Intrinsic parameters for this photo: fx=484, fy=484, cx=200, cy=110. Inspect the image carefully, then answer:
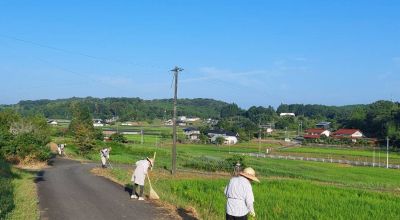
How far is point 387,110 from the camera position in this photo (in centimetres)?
11562

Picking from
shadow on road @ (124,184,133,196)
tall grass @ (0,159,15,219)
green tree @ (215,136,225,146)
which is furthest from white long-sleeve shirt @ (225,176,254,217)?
green tree @ (215,136,225,146)

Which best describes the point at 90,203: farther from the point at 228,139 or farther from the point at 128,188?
the point at 228,139

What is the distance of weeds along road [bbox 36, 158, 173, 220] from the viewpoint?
11.7 meters

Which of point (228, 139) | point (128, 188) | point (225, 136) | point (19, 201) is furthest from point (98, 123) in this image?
point (19, 201)

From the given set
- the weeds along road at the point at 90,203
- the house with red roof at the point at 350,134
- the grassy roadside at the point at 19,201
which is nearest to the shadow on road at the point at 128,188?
the weeds along road at the point at 90,203

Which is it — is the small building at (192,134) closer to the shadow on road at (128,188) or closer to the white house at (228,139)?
the white house at (228,139)

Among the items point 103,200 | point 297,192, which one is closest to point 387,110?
point 297,192

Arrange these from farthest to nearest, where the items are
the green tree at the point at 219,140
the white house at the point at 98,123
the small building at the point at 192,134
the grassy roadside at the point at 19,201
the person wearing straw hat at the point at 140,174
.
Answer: the white house at the point at 98,123 → the small building at the point at 192,134 → the green tree at the point at 219,140 → the person wearing straw hat at the point at 140,174 → the grassy roadside at the point at 19,201

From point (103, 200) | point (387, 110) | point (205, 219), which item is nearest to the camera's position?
point (205, 219)

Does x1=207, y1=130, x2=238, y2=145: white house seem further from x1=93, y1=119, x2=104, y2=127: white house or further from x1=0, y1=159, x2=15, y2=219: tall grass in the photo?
x1=0, y1=159, x2=15, y2=219: tall grass

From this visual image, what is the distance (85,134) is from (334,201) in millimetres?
33255

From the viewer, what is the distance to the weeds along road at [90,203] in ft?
38.3

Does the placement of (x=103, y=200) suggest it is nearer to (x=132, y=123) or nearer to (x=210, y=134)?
(x=210, y=134)

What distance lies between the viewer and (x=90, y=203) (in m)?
13.3
